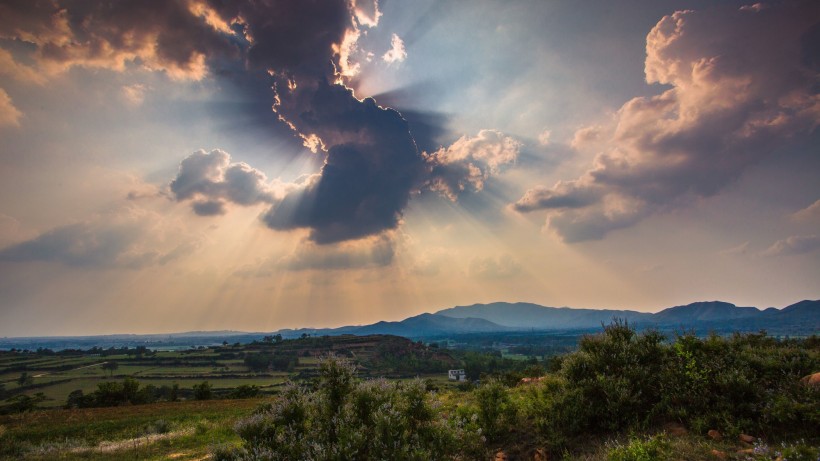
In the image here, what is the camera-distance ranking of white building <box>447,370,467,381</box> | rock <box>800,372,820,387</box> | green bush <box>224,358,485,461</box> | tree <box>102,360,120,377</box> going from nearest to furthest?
1. green bush <box>224,358,485,461</box>
2. rock <box>800,372,820,387</box>
3. white building <box>447,370,467,381</box>
4. tree <box>102,360,120,377</box>

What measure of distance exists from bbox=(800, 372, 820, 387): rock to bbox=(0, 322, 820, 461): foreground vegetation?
23 centimetres

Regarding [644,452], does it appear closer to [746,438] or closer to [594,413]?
[746,438]

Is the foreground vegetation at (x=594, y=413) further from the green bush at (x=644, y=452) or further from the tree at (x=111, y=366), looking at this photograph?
the tree at (x=111, y=366)

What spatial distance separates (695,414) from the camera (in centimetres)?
946

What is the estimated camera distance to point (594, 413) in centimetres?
1077

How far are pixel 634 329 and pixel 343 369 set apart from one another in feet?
35.5

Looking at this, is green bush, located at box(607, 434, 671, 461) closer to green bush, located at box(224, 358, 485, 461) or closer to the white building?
green bush, located at box(224, 358, 485, 461)

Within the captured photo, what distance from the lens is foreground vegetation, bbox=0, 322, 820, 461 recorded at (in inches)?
309

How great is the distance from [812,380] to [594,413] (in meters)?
5.28

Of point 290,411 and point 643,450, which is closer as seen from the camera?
point 643,450

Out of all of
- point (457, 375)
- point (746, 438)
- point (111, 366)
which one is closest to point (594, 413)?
point (746, 438)

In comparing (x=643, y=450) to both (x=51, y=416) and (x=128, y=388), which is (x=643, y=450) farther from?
(x=128, y=388)

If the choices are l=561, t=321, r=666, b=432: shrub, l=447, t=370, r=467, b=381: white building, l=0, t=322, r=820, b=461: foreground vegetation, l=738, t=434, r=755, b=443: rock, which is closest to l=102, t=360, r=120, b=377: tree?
l=447, t=370, r=467, b=381: white building

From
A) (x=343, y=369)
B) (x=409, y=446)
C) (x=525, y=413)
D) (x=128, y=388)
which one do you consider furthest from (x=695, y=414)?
(x=128, y=388)
